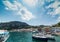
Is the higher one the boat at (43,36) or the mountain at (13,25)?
the mountain at (13,25)

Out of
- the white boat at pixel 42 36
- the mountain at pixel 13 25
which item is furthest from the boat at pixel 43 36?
the mountain at pixel 13 25

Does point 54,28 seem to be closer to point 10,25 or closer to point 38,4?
point 38,4

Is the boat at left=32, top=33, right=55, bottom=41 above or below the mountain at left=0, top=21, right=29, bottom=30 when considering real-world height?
below

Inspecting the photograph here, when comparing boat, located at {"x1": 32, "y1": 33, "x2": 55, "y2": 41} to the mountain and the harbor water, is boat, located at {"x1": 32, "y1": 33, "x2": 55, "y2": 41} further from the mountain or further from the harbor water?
the mountain

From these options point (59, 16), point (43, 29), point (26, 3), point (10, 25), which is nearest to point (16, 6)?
point (26, 3)

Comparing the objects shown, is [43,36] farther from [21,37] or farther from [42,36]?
[21,37]

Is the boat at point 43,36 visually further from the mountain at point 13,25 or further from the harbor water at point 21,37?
the mountain at point 13,25

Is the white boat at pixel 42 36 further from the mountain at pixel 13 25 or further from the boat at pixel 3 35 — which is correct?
the boat at pixel 3 35

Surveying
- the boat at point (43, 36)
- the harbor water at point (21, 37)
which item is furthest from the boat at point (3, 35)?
the boat at point (43, 36)

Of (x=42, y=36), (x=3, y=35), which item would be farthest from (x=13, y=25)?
(x=42, y=36)

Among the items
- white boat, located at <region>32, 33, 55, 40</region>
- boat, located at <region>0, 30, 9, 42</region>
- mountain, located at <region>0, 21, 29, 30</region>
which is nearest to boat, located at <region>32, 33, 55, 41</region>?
white boat, located at <region>32, 33, 55, 40</region>

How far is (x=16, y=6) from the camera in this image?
2.40m

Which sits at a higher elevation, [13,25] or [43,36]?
[13,25]

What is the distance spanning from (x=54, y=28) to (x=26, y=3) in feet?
2.11
